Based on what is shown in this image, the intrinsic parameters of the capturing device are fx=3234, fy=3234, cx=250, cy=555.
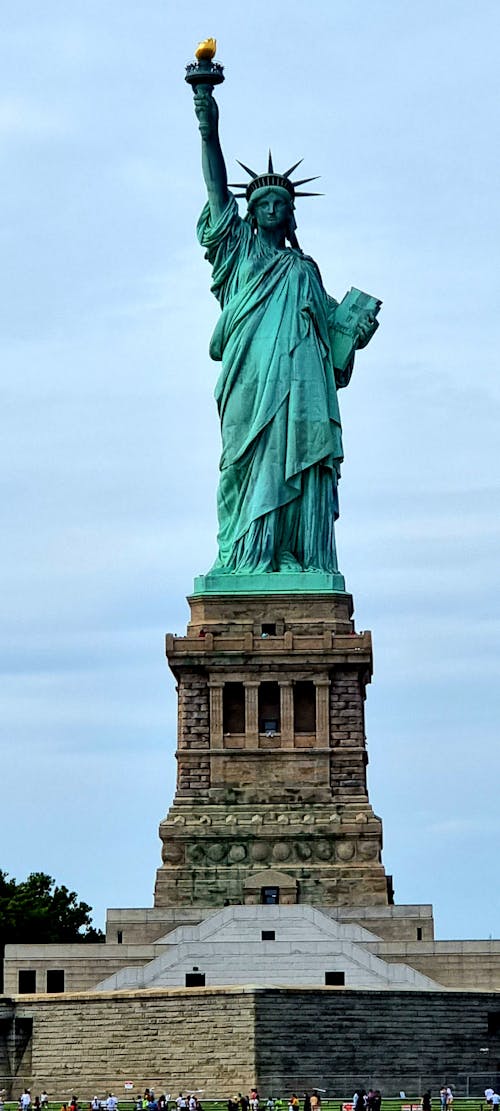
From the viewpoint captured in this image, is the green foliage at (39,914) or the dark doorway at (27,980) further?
the green foliage at (39,914)

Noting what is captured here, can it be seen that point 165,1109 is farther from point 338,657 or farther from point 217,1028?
point 338,657

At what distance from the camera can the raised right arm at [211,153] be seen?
69.2 m

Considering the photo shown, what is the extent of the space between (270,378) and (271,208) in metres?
3.70

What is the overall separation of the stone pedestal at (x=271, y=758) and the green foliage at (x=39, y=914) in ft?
33.1

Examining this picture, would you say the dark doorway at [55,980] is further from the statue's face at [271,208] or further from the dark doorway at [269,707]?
the statue's face at [271,208]

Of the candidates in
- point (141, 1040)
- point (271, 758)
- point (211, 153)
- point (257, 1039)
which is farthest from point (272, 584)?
point (257, 1039)

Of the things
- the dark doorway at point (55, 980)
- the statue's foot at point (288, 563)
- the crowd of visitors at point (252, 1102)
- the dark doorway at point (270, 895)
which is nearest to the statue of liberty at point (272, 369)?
the statue's foot at point (288, 563)

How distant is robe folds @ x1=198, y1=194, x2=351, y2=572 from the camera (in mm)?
68375

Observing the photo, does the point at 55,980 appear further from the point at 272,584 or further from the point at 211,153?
the point at 211,153

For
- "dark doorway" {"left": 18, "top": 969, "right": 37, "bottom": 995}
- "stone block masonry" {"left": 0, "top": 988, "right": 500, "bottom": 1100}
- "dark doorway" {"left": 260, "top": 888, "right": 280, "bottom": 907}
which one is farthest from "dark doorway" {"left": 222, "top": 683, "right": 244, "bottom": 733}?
"stone block masonry" {"left": 0, "top": 988, "right": 500, "bottom": 1100}

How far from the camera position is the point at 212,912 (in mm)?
63250

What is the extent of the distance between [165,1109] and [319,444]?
19148 mm

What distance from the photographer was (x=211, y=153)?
6950 centimetres

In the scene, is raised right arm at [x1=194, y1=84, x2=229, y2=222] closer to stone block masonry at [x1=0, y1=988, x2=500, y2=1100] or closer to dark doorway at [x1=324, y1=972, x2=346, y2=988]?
dark doorway at [x1=324, y1=972, x2=346, y2=988]
